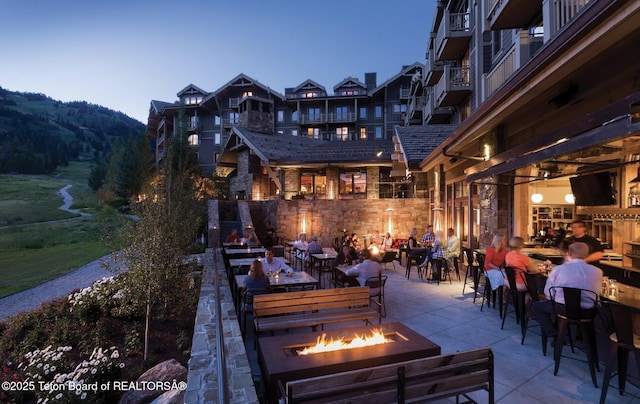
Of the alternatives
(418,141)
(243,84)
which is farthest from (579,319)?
(243,84)

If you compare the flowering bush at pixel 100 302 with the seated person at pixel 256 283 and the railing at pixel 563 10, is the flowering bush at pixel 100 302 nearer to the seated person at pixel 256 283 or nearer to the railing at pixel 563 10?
the seated person at pixel 256 283

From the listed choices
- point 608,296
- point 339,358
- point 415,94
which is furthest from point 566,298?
point 415,94

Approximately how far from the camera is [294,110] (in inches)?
1549

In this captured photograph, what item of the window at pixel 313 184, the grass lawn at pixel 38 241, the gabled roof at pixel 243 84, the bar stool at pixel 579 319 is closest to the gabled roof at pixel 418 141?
the window at pixel 313 184

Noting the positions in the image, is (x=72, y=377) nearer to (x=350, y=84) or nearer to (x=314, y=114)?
(x=314, y=114)

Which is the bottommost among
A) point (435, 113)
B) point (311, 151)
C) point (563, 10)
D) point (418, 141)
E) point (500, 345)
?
point (500, 345)

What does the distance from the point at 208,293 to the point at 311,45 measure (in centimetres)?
18760

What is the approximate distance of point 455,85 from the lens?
15547mm

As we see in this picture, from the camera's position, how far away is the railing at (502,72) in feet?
26.9

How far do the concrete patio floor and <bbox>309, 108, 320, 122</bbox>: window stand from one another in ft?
102

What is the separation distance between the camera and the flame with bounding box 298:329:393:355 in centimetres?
384

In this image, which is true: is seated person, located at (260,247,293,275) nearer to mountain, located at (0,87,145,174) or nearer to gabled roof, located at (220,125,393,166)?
gabled roof, located at (220,125,393,166)

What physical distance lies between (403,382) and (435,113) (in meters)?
18.7

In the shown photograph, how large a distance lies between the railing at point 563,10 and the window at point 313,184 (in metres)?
16.5
